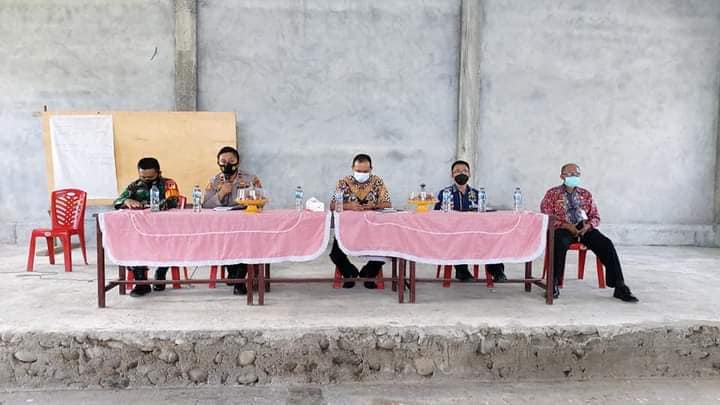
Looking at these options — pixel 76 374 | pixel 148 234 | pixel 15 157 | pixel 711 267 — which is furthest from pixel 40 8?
pixel 711 267

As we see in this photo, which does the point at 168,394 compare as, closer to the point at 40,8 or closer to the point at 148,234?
the point at 148,234

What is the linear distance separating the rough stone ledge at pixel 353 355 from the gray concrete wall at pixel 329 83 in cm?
372

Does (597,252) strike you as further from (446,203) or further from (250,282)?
(250,282)

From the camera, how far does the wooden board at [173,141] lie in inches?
242

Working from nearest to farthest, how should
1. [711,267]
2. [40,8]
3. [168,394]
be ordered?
[168,394]
[711,267]
[40,8]

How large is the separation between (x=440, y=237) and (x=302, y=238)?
990 millimetres

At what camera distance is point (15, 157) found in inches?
250

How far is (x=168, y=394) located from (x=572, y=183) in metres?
3.48

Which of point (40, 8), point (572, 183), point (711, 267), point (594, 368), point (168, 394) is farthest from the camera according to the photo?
point (40, 8)

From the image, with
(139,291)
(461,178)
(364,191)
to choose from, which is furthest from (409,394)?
(139,291)

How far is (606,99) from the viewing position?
Result: 679 cm

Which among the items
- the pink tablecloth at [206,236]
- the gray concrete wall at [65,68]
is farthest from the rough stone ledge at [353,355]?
the gray concrete wall at [65,68]

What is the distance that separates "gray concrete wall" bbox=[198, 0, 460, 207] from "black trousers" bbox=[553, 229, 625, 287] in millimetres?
2819

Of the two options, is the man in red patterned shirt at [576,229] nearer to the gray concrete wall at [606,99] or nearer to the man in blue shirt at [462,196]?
the man in blue shirt at [462,196]
